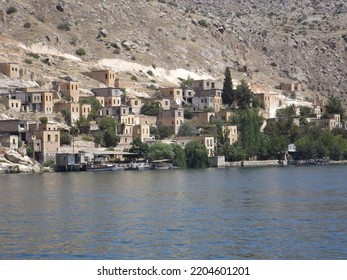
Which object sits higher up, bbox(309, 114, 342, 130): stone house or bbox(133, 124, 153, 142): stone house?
bbox(309, 114, 342, 130): stone house

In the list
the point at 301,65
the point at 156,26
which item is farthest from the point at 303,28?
the point at 156,26

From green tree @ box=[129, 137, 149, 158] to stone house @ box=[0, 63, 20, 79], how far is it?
56.1 feet

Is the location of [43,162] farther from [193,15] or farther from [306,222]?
[193,15]

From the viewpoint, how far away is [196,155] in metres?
98.1

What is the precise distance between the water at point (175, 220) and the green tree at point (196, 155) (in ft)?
94.6

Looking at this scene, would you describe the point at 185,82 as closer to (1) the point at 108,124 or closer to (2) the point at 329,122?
(2) the point at 329,122

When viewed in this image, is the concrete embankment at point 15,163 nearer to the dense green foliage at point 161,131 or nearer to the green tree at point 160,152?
the green tree at point 160,152

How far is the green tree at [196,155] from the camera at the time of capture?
320 ft

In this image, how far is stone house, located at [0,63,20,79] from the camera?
354ft

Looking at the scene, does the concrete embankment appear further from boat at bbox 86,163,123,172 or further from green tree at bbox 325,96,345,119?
green tree at bbox 325,96,345,119

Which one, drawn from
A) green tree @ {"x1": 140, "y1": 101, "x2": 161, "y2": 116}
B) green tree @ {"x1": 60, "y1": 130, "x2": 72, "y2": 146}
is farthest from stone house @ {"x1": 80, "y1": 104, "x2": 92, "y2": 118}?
green tree @ {"x1": 140, "y1": 101, "x2": 161, "y2": 116}

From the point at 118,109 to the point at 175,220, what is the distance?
62.9 m

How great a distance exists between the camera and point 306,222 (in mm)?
41156

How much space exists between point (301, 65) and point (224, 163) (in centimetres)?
5534
